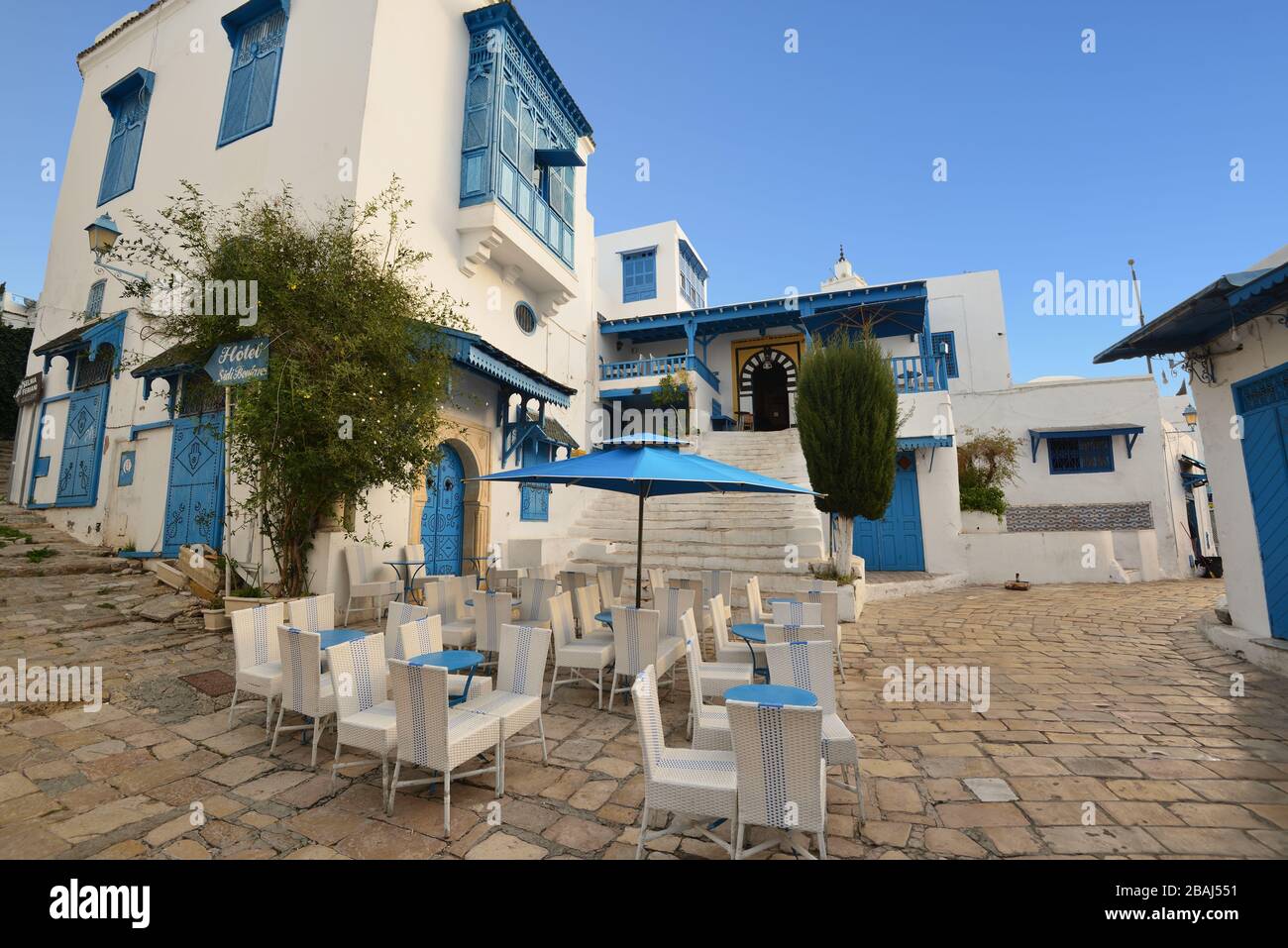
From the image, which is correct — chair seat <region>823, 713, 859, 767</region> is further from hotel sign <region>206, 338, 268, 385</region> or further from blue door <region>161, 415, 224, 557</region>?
blue door <region>161, 415, 224, 557</region>

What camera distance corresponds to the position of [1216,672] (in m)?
4.99

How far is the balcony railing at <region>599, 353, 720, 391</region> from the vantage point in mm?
15281

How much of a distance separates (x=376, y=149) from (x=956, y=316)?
17.0 meters

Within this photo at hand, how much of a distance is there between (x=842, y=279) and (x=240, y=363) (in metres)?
20.1

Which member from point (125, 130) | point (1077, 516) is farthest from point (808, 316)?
point (125, 130)

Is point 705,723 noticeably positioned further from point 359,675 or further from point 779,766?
point 359,675

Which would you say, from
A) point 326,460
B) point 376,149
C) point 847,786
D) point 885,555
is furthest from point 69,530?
point 885,555

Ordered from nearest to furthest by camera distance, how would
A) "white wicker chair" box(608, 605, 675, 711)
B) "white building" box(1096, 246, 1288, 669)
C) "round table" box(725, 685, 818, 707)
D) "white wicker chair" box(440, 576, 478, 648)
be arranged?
"round table" box(725, 685, 818, 707), "white wicker chair" box(608, 605, 675, 711), "white building" box(1096, 246, 1288, 669), "white wicker chair" box(440, 576, 478, 648)

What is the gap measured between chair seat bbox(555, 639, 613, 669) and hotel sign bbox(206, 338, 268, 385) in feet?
14.0

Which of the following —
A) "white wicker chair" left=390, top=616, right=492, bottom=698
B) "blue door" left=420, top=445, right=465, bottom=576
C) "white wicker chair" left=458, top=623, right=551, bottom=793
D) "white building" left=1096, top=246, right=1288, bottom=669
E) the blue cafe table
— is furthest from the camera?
"blue door" left=420, top=445, right=465, bottom=576

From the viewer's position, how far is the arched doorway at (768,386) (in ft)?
58.3

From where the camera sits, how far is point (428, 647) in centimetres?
386

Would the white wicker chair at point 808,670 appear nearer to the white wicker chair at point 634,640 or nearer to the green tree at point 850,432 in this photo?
the white wicker chair at point 634,640

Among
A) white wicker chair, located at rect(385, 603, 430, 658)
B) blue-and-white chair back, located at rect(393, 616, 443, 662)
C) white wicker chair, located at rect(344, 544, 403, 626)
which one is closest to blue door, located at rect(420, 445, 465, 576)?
white wicker chair, located at rect(344, 544, 403, 626)
